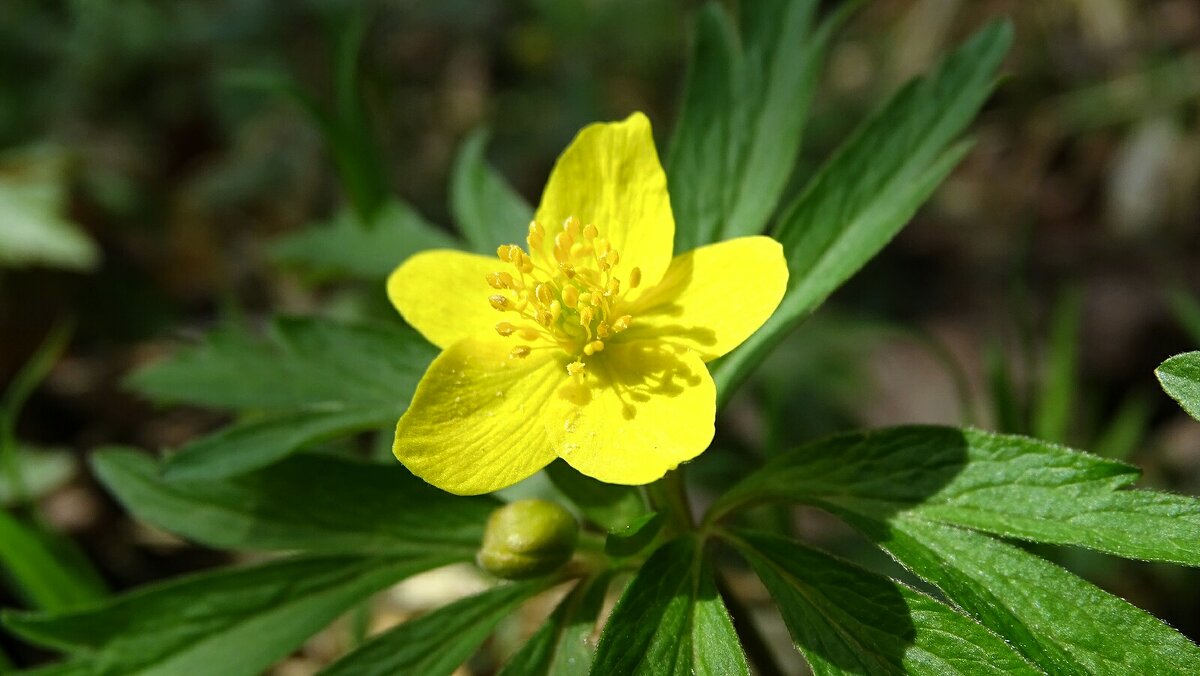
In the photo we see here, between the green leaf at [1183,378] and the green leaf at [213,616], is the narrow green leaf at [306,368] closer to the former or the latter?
the green leaf at [213,616]

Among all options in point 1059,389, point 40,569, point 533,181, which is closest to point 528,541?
point 40,569

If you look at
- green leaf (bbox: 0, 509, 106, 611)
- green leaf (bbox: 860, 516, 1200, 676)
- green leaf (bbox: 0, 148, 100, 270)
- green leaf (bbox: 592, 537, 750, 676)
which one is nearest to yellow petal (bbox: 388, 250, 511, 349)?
green leaf (bbox: 592, 537, 750, 676)

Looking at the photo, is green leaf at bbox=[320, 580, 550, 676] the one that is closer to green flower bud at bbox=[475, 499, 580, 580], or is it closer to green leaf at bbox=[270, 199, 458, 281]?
green flower bud at bbox=[475, 499, 580, 580]

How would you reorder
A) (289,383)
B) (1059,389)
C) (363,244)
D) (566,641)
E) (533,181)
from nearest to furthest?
(566,641) < (289,383) < (363,244) < (1059,389) < (533,181)

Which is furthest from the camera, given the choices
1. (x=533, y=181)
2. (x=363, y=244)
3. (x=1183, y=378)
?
(x=533, y=181)

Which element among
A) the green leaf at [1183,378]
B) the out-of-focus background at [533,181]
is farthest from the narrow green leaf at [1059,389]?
the green leaf at [1183,378]

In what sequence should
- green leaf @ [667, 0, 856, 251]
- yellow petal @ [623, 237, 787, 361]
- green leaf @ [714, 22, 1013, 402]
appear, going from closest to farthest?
yellow petal @ [623, 237, 787, 361] < green leaf @ [714, 22, 1013, 402] < green leaf @ [667, 0, 856, 251]

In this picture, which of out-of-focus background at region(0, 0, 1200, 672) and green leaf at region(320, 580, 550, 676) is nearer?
green leaf at region(320, 580, 550, 676)

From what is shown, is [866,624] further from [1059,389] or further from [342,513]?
[1059,389]
